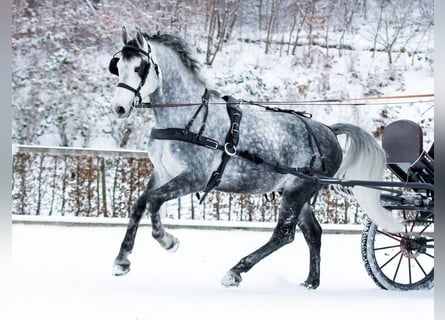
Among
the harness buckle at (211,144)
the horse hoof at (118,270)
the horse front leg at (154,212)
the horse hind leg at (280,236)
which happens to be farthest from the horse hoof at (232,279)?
the harness buckle at (211,144)

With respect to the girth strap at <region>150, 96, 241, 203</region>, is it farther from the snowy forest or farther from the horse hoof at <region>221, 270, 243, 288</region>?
the snowy forest

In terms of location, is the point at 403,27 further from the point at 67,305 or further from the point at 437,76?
the point at 437,76

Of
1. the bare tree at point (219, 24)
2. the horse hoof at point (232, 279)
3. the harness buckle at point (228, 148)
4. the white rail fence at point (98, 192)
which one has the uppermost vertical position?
the bare tree at point (219, 24)

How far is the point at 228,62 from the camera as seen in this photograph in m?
9.34

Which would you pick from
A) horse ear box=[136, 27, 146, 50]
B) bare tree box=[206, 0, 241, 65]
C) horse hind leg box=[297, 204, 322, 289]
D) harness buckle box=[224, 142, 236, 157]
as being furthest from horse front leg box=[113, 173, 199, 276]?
bare tree box=[206, 0, 241, 65]

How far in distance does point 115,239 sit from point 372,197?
268cm

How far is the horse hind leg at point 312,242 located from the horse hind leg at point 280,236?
178 mm

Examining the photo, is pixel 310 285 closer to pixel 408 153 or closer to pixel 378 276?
pixel 378 276

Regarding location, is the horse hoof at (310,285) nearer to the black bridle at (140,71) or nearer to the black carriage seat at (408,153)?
the black carriage seat at (408,153)

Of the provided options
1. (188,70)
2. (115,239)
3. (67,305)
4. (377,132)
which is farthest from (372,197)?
(377,132)

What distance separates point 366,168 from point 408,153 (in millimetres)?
317

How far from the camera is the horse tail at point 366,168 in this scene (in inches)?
146

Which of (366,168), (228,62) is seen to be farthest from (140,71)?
(228,62)

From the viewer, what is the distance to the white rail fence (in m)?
6.52
